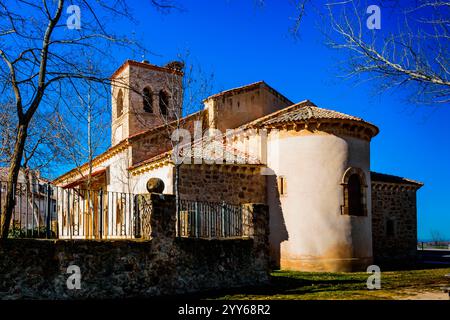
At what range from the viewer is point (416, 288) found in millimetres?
11469

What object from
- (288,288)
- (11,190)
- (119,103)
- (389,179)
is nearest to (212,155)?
(288,288)

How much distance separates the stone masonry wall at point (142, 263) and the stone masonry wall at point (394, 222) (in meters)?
12.6

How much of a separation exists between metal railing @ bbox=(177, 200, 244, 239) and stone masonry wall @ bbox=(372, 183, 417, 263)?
12.8m

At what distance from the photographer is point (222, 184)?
1766 cm

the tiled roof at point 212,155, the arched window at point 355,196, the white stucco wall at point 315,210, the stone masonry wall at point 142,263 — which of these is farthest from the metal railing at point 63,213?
the arched window at point 355,196

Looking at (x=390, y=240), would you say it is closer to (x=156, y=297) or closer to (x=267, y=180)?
(x=267, y=180)

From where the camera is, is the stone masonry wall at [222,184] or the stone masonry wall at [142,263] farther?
the stone masonry wall at [222,184]

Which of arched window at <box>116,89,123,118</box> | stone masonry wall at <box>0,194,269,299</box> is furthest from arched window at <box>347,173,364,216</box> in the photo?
arched window at <box>116,89,123,118</box>

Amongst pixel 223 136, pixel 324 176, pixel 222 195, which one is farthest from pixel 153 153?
pixel 324 176

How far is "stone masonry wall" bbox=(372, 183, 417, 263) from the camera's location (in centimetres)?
2308

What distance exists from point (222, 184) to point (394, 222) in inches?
440

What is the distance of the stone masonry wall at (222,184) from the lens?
55.7 feet

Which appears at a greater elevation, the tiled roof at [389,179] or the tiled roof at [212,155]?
the tiled roof at [212,155]

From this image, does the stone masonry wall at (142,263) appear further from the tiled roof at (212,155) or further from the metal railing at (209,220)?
the tiled roof at (212,155)
